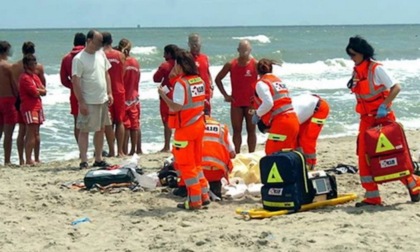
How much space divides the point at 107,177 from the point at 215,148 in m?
1.36

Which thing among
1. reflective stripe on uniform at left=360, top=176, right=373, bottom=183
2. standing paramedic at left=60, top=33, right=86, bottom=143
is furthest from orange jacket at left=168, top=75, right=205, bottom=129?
standing paramedic at left=60, top=33, right=86, bottom=143

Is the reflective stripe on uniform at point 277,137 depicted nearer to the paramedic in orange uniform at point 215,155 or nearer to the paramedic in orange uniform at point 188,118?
the paramedic in orange uniform at point 215,155

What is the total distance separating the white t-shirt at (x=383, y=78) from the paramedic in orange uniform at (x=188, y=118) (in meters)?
1.64

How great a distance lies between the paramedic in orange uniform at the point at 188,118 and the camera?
21.8ft

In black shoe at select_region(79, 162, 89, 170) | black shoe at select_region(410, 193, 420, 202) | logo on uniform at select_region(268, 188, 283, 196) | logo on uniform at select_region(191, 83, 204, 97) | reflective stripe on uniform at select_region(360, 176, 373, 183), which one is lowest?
black shoe at select_region(79, 162, 89, 170)

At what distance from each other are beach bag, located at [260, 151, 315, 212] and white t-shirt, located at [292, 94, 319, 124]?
1268 mm

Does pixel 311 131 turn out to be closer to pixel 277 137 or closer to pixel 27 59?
pixel 277 137

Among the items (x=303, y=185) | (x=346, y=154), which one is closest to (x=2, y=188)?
(x=303, y=185)

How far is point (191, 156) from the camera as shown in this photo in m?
A: 6.71

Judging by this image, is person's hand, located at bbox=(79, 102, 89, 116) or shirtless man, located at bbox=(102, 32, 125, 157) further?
shirtless man, located at bbox=(102, 32, 125, 157)

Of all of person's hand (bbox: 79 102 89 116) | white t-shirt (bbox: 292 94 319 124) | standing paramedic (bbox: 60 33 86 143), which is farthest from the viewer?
standing paramedic (bbox: 60 33 86 143)

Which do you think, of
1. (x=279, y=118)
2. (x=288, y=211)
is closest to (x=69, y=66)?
(x=279, y=118)

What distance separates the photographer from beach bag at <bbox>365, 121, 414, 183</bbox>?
6383mm

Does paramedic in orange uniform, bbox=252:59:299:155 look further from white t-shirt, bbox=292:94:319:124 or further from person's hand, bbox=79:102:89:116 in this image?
person's hand, bbox=79:102:89:116
